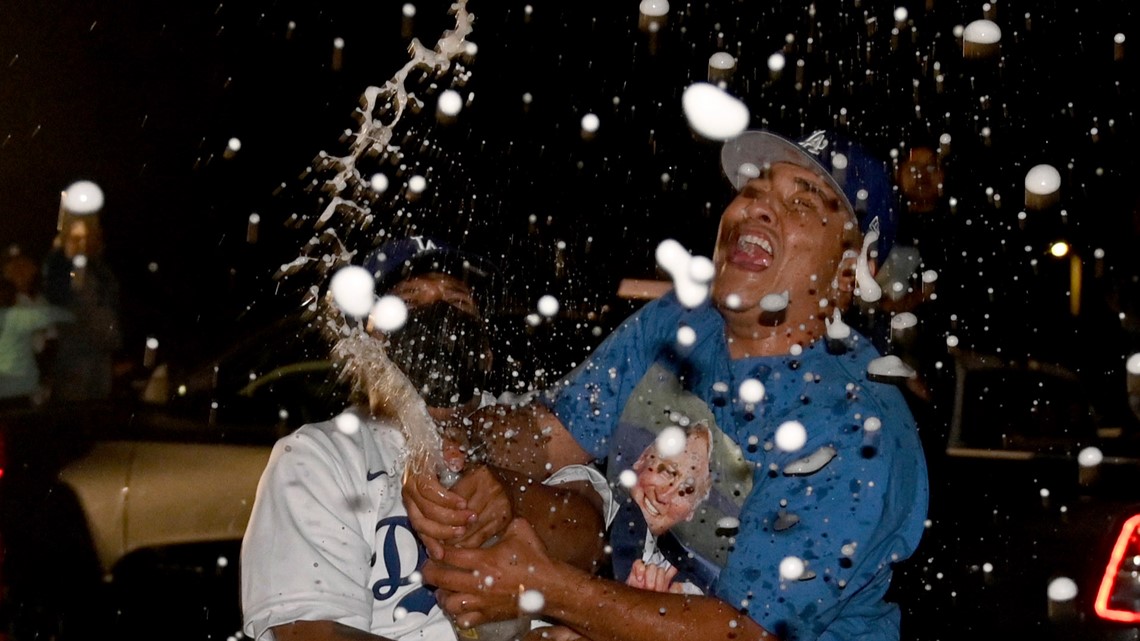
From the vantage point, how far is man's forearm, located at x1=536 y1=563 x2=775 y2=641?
240 cm

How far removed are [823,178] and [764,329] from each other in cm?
50

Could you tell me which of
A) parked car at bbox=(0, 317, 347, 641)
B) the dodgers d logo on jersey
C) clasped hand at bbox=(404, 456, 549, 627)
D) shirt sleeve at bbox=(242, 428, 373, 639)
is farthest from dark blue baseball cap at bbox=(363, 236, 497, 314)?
parked car at bbox=(0, 317, 347, 641)

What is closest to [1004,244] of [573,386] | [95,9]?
[573,386]

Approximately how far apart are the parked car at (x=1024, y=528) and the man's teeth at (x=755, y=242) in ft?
3.09

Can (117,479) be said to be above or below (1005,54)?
below

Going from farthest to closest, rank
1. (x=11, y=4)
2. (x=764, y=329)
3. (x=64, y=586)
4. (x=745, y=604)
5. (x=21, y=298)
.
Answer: (x=11, y=4), (x=21, y=298), (x=64, y=586), (x=764, y=329), (x=745, y=604)

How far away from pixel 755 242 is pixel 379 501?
1224mm

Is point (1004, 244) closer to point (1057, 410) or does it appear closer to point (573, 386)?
point (1057, 410)

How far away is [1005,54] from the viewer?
5.53 m

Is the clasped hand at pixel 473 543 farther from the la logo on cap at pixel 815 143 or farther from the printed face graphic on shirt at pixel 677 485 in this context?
the la logo on cap at pixel 815 143

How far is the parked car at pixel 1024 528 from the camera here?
3.25 m

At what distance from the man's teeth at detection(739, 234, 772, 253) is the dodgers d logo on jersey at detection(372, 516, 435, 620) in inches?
46.3

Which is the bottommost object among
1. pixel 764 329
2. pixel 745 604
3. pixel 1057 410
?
pixel 745 604

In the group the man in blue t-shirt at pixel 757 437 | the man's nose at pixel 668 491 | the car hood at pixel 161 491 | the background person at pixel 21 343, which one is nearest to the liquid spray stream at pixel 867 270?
the man in blue t-shirt at pixel 757 437
